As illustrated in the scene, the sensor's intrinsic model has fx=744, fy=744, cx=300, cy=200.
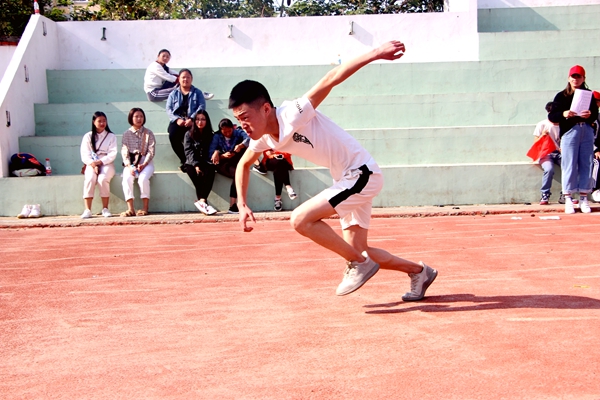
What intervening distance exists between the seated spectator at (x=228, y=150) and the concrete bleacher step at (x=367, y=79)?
2.20 meters

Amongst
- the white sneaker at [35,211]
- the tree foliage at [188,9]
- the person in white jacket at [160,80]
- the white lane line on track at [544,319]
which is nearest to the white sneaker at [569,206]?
the white lane line on track at [544,319]

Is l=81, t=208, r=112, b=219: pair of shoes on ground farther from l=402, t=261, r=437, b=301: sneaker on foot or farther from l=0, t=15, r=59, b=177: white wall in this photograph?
l=402, t=261, r=437, b=301: sneaker on foot

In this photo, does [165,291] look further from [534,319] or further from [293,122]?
[534,319]

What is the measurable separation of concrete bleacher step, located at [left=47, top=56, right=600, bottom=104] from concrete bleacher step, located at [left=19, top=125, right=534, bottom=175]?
1934 millimetres

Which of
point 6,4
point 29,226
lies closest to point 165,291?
point 29,226

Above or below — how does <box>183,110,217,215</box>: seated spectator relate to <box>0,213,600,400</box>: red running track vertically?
above

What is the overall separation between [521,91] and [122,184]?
8262 mm

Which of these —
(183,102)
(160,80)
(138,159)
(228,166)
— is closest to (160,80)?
(160,80)

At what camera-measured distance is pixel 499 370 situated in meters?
4.14

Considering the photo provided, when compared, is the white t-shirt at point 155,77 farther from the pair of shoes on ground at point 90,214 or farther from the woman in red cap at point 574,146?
the woman in red cap at point 574,146

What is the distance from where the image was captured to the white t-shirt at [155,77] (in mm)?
15141

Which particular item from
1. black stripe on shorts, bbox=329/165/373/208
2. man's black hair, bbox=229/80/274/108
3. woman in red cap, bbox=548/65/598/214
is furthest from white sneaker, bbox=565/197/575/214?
man's black hair, bbox=229/80/274/108

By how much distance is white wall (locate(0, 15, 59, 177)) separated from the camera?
13867 millimetres

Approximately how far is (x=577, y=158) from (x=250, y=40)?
28.8 ft
